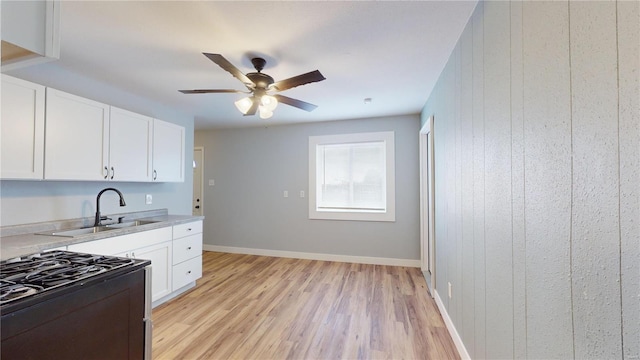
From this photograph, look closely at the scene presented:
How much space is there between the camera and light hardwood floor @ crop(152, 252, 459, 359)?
1934 mm

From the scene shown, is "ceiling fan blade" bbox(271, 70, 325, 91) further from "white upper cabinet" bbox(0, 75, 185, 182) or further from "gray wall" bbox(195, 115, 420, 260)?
"gray wall" bbox(195, 115, 420, 260)

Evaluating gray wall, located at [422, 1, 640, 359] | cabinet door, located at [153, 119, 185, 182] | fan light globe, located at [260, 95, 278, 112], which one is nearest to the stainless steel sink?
cabinet door, located at [153, 119, 185, 182]

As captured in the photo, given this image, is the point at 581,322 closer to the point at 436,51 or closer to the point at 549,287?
the point at 549,287

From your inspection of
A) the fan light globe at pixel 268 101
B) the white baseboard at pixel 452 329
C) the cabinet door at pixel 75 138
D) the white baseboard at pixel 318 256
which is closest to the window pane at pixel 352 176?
the white baseboard at pixel 318 256

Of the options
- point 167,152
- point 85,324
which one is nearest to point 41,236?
point 167,152

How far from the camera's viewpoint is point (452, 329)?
6.75 ft

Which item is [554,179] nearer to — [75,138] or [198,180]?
[75,138]

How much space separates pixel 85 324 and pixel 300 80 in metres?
1.77

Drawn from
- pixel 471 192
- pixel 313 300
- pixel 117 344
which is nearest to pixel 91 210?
pixel 117 344

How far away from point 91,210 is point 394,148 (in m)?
3.83

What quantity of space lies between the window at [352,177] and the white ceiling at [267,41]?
1.31 metres

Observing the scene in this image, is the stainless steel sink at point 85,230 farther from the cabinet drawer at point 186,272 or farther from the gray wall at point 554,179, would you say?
the gray wall at point 554,179

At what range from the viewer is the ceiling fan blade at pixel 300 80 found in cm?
179

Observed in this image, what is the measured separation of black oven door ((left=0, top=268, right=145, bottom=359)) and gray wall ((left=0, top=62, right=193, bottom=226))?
1.81 meters
